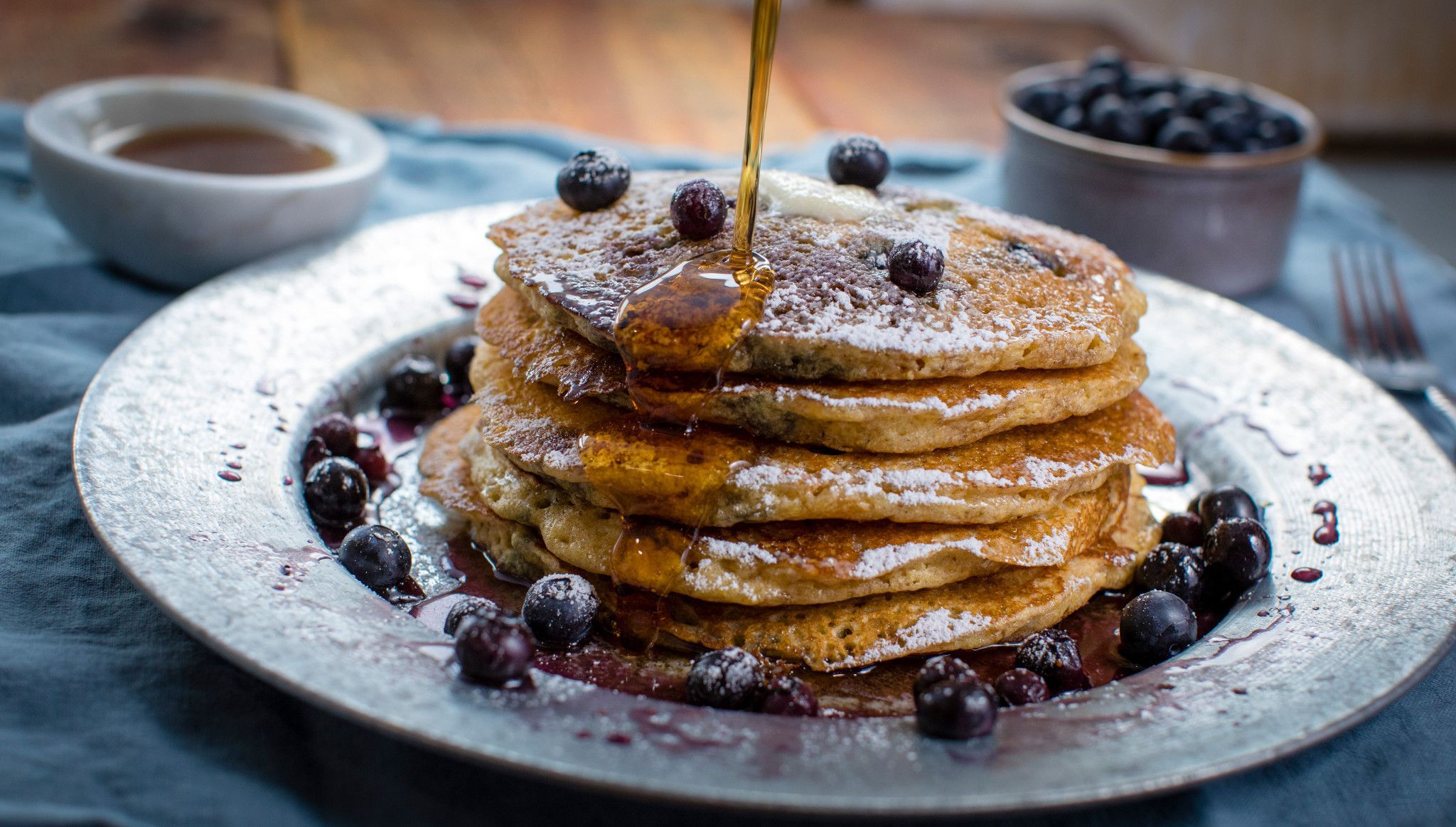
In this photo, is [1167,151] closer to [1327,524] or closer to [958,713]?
[1327,524]

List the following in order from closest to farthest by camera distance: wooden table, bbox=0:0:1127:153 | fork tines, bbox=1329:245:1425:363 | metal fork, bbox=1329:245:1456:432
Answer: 1. metal fork, bbox=1329:245:1456:432
2. fork tines, bbox=1329:245:1425:363
3. wooden table, bbox=0:0:1127:153

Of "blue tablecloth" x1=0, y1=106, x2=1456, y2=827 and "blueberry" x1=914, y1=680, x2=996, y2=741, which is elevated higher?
"blueberry" x1=914, y1=680, x2=996, y2=741

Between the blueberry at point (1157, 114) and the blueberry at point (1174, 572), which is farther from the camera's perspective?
the blueberry at point (1157, 114)

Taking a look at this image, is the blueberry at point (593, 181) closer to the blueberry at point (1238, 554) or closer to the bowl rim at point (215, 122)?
the bowl rim at point (215, 122)

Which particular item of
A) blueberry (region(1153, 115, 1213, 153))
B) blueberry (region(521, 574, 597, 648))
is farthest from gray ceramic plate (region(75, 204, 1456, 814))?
blueberry (region(1153, 115, 1213, 153))

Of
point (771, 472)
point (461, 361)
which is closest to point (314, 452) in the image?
point (461, 361)

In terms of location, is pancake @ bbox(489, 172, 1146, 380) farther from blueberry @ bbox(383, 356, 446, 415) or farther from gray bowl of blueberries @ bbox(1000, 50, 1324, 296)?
gray bowl of blueberries @ bbox(1000, 50, 1324, 296)

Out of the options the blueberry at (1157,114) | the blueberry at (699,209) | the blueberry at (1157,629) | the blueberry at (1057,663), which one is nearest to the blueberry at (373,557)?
the blueberry at (699,209)
